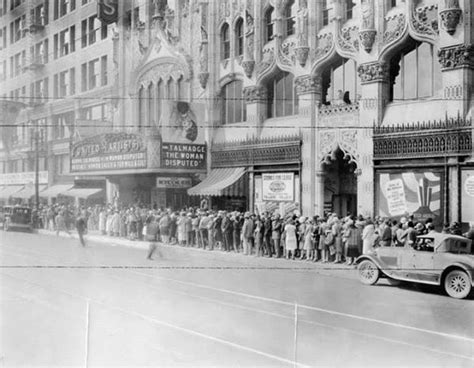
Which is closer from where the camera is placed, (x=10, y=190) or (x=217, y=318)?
(x=217, y=318)

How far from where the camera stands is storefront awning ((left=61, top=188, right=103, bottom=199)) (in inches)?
1400

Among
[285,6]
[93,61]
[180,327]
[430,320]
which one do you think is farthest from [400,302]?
[93,61]

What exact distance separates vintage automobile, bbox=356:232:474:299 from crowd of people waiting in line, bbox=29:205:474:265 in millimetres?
2264

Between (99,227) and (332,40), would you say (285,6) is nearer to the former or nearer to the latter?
(332,40)

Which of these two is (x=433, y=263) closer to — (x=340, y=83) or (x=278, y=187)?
Answer: (x=340, y=83)

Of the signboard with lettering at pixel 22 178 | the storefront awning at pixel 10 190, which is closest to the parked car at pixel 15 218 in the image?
the signboard with lettering at pixel 22 178

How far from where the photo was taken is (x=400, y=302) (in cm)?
1391

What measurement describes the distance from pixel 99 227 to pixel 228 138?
25.6ft

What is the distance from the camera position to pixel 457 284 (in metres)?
14.5

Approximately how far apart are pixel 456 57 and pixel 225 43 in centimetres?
1299

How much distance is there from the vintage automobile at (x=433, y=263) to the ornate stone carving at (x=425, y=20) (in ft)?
30.5

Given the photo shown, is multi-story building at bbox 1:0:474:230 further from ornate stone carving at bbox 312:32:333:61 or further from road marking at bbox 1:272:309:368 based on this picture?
road marking at bbox 1:272:309:368

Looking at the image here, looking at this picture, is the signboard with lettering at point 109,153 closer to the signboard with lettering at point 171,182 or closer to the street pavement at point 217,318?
the signboard with lettering at point 171,182

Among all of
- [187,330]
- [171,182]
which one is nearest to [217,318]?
[187,330]
